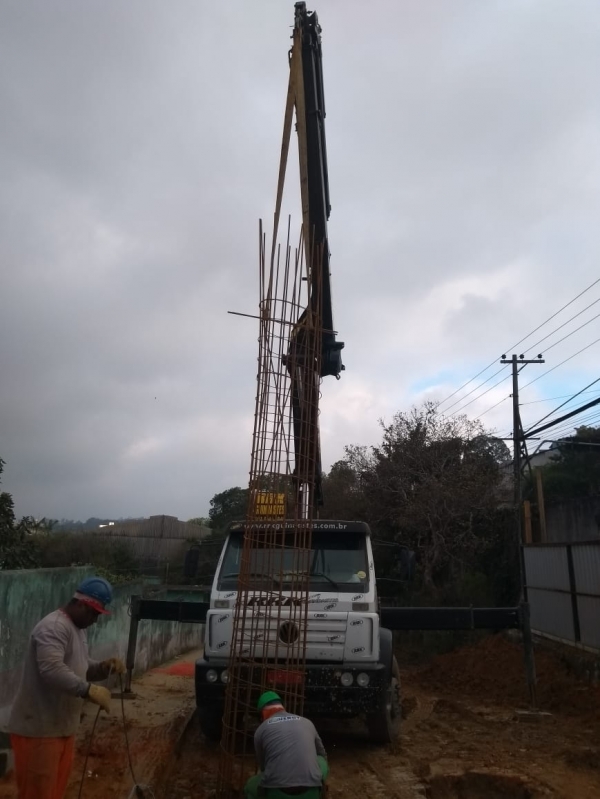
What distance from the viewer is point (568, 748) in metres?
7.73

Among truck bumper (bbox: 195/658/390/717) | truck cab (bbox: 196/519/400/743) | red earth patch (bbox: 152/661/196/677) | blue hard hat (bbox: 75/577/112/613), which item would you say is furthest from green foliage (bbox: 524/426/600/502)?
blue hard hat (bbox: 75/577/112/613)

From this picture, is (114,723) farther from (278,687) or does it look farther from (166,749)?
(278,687)

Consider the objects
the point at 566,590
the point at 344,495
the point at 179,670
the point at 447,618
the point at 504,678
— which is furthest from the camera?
the point at 344,495

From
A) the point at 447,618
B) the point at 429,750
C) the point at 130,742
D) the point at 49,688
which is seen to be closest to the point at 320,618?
the point at 429,750

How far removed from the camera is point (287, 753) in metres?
4.18

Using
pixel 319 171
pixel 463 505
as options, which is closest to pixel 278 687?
pixel 319 171

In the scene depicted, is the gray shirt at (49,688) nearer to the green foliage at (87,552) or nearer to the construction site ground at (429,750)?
the construction site ground at (429,750)

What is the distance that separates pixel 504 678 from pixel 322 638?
24.2ft

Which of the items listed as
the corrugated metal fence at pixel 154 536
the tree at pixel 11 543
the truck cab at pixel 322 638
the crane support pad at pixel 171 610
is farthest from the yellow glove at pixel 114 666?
the corrugated metal fence at pixel 154 536

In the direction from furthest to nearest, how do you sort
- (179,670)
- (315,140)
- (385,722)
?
(179,670)
(315,140)
(385,722)

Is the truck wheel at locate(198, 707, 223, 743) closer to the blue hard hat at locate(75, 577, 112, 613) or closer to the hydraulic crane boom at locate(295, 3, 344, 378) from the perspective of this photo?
the blue hard hat at locate(75, 577, 112, 613)

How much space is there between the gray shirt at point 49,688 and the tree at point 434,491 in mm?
17011

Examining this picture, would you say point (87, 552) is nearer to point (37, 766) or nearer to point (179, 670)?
point (179, 670)

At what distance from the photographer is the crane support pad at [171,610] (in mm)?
9945
